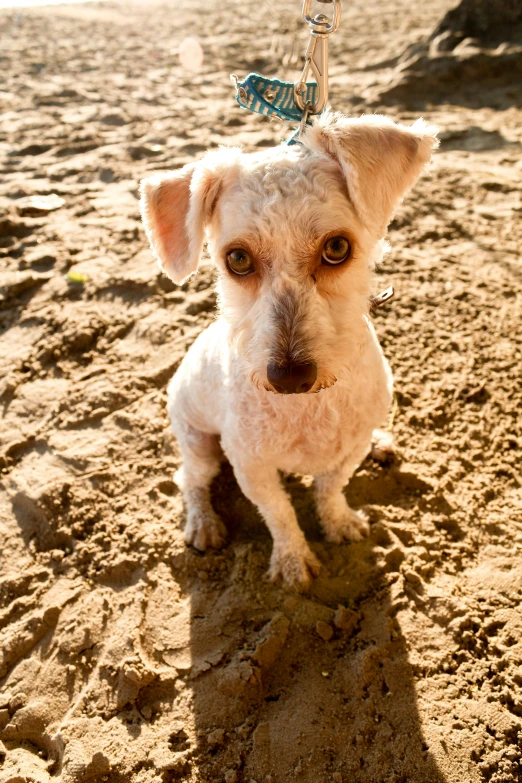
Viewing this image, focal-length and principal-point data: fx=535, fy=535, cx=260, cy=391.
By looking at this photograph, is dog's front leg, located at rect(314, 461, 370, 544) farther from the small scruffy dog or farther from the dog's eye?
the dog's eye

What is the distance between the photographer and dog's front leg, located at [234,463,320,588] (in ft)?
8.57

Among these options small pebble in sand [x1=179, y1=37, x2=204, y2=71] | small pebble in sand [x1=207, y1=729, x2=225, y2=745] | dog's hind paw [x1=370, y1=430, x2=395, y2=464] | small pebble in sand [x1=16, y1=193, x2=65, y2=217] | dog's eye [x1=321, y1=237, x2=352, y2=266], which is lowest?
small pebble in sand [x1=207, y1=729, x2=225, y2=745]

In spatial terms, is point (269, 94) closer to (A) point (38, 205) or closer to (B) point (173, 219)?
(B) point (173, 219)

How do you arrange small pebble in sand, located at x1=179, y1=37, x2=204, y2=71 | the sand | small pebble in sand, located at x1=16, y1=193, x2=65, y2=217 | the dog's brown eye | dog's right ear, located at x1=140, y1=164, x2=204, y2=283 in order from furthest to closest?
small pebble in sand, located at x1=179, y1=37, x2=204, y2=71, small pebble in sand, located at x1=16, y1=193, x2=65, y2=217, dog's right ear, located at x1=140, y1=164, x2=204, y2=283, the sand, the dog's brown eye

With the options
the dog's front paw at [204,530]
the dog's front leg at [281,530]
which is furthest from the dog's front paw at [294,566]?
the dog's front paw at [204,530]

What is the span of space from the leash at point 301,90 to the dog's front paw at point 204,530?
1524 millimetres

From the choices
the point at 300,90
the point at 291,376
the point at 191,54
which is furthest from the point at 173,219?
the point at 191,54

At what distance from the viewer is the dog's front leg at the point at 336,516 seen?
2906 mm

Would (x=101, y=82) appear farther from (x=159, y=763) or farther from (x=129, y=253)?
(x=159, y=763)

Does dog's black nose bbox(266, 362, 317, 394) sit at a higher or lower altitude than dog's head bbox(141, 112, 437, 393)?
lower

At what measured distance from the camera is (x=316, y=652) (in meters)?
2.53

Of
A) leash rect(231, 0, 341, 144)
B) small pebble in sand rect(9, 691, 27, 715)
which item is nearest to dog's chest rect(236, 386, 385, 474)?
leash rect(231, 0, 341, 144)

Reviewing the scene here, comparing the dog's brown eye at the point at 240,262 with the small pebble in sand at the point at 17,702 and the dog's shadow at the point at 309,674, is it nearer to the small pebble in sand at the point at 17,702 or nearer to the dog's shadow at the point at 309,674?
the dog's shadow at the point at 309,674

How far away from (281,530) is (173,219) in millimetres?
1622
